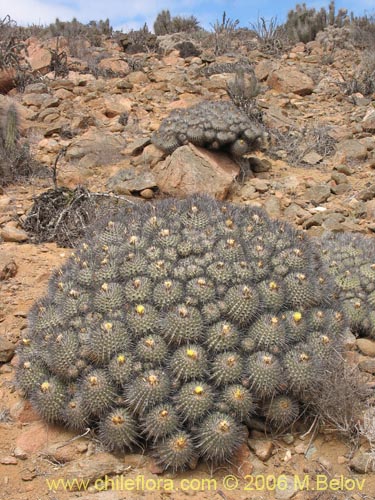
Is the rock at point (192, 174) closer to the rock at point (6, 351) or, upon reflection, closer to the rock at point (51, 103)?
the rock at point (6, 351)

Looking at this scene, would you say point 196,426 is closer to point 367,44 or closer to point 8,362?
point 8,362

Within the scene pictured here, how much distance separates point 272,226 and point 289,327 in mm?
864

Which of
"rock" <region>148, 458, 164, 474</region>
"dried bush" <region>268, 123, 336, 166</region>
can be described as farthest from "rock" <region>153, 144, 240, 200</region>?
"rock" <region>148, 458, 164, 474</region>

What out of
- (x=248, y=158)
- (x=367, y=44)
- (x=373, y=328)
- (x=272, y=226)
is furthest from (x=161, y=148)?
(x=367, y=44)

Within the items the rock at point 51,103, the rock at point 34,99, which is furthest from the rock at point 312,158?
the rock at point 34,99

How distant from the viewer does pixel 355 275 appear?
4133 millimetres

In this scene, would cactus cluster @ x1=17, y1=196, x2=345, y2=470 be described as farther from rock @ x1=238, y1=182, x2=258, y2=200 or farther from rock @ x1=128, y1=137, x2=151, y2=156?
rock @ x1=128, y1=137, x2=151, y2=156

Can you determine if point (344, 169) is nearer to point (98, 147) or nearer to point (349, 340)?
point (98, 147)

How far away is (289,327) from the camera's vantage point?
321 centimetres

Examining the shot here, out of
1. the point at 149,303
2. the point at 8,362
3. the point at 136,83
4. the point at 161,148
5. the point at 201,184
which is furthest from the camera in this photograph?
the point at 136,83

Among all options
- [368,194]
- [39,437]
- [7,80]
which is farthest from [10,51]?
[39,437]

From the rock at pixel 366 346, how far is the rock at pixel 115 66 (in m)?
9.02

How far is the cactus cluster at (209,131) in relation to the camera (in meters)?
6.82

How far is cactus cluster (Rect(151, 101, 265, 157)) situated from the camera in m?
6.82
